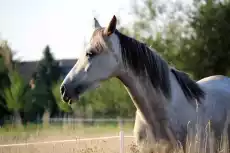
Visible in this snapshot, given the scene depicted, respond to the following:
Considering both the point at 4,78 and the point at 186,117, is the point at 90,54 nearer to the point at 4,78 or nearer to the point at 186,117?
the point at 186,117

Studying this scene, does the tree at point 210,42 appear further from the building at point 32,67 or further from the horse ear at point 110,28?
the building at point 32,67

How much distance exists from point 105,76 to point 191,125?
90cm

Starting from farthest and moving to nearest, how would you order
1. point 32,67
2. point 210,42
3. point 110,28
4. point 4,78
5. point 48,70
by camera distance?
point 32,67, point 48,70, point 4,78, point 210,42, point 110,28

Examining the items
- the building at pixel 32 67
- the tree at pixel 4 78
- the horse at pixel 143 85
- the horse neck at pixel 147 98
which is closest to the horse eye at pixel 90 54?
the horse at pixel 143 85

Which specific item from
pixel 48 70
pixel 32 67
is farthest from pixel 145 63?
pixel 32 67

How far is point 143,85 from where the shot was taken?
12.6 feet

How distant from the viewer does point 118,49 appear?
377 centimetres

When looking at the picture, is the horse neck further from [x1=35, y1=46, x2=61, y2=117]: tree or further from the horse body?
[x1=35, y1=46, x2=61, y2=117]: tree

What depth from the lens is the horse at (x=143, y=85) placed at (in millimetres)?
3689

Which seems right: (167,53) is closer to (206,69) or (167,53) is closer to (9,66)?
(206,69)

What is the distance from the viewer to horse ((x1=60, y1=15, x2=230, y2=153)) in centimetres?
369

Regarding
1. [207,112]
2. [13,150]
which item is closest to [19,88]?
[13,150]

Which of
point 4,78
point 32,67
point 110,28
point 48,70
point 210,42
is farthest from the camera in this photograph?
point 32,67

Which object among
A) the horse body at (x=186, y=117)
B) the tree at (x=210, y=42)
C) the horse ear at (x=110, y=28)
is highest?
the tree at (x=210, y=42)
